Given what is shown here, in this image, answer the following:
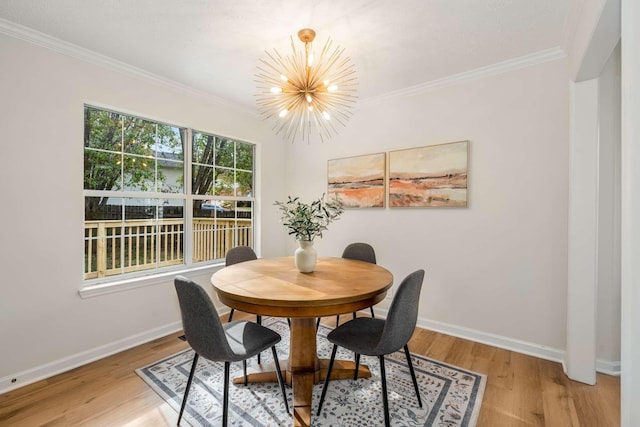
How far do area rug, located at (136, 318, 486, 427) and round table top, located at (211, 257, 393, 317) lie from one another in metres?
0.70

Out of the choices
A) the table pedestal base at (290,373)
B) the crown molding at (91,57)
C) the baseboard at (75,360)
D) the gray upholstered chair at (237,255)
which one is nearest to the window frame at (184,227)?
the crown molding at (91,57)

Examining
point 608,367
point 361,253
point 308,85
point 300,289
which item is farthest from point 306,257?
point 608,367

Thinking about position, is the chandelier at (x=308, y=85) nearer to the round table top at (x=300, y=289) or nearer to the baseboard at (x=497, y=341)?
the round table top at (x=300, y=289)

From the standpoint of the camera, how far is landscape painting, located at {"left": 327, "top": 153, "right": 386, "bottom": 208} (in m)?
3.37

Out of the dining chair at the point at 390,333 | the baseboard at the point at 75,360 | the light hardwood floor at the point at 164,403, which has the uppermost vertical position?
the dining chair at the point at 390,333

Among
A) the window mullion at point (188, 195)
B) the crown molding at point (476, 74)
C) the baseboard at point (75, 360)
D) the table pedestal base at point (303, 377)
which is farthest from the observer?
the window mullion at point (188, 195)

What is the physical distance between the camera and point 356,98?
340cm

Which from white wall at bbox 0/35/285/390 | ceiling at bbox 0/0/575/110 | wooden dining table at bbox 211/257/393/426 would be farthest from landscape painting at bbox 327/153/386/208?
white wall at bbox 0/35/285/390

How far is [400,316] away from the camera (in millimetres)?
1594

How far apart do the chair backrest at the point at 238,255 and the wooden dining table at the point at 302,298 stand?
0.40 meters

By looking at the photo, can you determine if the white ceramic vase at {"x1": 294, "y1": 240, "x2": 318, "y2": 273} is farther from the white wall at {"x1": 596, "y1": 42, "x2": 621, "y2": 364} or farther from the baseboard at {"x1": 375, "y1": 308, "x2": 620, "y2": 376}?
the white wall at {"x1": 596, "y1": 42, "x2": 621, "y2": 364}

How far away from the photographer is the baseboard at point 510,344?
2.26 m

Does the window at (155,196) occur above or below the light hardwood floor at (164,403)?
above

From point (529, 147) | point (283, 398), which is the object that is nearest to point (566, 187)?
point (529, 147)
